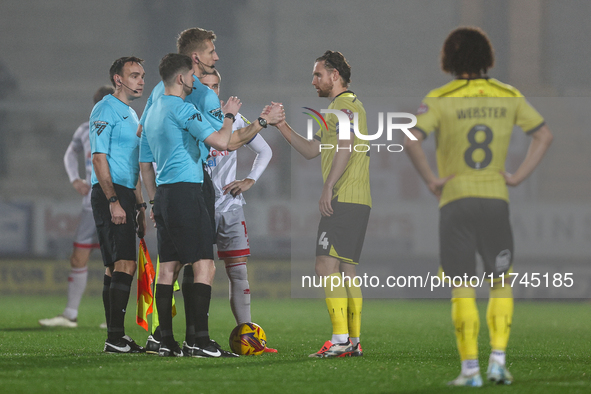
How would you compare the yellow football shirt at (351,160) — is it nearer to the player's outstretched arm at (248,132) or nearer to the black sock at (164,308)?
the player's outstretched arm at (248,132)

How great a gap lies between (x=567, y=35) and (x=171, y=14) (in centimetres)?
1491

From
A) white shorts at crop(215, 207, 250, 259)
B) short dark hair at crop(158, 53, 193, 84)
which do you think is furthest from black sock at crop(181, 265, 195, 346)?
short dark hair at crop(158, 53, 193, 84)

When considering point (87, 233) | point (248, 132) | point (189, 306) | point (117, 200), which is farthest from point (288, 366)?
point (87, 233)

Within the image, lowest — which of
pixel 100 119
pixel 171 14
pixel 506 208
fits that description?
pixel 506 208

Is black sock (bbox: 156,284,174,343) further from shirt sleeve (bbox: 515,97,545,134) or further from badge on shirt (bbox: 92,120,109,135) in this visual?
shirt sleeve (bbox: 515,97,545,134)

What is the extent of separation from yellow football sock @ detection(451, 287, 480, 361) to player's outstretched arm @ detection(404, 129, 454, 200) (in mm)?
504

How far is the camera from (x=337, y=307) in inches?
188

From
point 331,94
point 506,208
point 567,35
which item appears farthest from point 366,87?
point 506,208

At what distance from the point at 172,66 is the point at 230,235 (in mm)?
1383

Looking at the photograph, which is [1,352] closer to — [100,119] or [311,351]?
[100,119]

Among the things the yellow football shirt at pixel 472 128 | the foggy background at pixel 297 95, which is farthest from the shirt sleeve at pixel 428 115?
the foggy background at pixel 297 95

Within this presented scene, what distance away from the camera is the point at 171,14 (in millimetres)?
23188

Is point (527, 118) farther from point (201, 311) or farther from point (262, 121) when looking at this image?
point (201, 311)

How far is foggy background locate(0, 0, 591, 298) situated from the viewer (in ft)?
57.9
